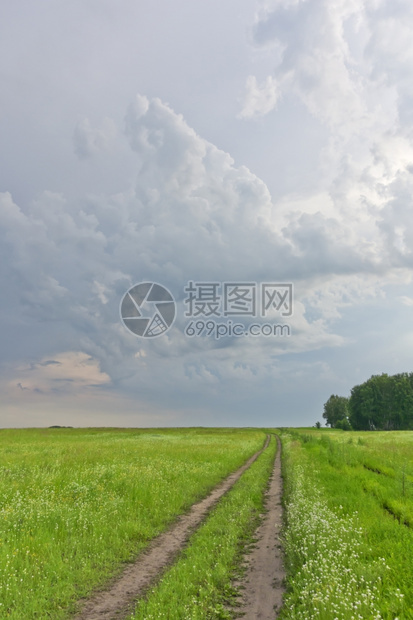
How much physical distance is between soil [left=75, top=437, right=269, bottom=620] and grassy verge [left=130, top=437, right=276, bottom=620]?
0.32 meters

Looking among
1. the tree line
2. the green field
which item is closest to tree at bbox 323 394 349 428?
the tree line

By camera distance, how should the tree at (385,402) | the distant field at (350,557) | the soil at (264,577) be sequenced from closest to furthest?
1. the distant field at (350,557)
2. the soil at (264,577)
3. the tree at (385,402)

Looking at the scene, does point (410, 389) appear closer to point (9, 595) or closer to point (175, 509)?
point (175, 509)

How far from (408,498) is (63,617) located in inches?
484

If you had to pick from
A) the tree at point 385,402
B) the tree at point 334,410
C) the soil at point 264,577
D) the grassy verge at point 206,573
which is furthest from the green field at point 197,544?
the tree at point 334,410

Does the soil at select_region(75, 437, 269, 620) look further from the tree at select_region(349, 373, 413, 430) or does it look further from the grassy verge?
the tree at select_region(349, 373, 413, 430)

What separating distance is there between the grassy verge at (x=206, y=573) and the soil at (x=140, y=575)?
322 millimetres

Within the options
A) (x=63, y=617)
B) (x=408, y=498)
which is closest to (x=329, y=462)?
(x=408, y=498)

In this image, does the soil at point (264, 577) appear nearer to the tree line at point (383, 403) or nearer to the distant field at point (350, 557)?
the distant field at point (350, 557)

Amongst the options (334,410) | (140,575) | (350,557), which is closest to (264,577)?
(350,557)

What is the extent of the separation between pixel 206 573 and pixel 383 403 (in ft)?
409

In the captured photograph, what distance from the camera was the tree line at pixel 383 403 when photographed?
112 metres

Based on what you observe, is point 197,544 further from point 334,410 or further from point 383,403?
point 334,410

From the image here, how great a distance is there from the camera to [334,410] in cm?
15650
